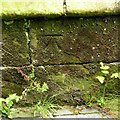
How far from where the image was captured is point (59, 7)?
2912mm

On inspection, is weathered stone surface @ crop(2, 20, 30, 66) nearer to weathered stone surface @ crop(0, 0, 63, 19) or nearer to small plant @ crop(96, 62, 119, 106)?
weathered stone surface @ crop(0, 0, 63, 19)

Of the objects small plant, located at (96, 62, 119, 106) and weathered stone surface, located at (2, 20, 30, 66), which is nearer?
weathered stone surface, located at (2, 20, 30, 66)

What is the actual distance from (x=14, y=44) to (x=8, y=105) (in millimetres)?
554

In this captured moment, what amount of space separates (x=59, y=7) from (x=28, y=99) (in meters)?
0.91

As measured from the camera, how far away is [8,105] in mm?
3055

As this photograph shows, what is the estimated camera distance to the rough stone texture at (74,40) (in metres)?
3.00

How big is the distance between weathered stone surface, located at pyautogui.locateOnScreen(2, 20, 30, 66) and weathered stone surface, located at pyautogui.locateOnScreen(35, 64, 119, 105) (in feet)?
0.61

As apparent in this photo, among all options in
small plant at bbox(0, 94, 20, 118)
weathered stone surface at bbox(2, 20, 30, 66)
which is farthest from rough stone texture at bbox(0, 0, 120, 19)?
small plant at bbox(0, 94, 20, 118)

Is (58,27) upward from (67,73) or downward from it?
upward

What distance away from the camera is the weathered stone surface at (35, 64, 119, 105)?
10.3 feet

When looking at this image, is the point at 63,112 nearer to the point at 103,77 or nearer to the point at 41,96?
the point at 41,96

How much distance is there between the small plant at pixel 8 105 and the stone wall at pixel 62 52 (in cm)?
9

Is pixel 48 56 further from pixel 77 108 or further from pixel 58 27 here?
pixel 77 108

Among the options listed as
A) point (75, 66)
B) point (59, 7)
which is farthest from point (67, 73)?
point (59, 7)
